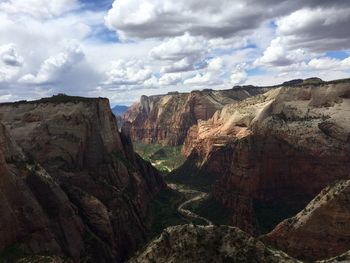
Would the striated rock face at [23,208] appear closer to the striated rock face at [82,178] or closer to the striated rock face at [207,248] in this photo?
the striated rock face at [82,178]

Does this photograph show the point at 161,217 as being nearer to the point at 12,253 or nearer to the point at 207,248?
the point at 12,253

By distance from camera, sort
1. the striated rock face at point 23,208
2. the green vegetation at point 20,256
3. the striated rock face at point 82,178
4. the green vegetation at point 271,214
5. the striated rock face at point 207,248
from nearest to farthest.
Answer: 1. the striated rock face at point 207,248
2. the green vegetation at point 20,256
3. the striated rock face at point 23,208
4. the striated rock face at point 82,178
5. the green vegetation at point 271,214

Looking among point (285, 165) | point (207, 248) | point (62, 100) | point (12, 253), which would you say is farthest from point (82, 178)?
point (207, 248)

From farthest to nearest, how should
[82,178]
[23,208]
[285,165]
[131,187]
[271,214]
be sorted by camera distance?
[131,187]
[285,165]
[271,214]
[82,178]
[23,208]

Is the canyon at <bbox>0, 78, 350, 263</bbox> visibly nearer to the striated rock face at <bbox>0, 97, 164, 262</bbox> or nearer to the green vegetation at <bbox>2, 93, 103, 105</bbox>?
the striated rock face at <bbox>0, 97, 164, 262</bbox>

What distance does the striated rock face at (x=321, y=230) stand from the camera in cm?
8719

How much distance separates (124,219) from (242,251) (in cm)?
9020

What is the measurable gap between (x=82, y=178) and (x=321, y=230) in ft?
259

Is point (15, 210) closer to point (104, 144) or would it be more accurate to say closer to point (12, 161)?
point (12, 161)

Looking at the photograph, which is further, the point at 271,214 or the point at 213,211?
the point at 213,211

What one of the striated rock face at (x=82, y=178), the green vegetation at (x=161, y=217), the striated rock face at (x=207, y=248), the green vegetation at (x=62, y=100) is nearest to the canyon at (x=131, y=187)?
the striated rock face at (x=82, y=178)

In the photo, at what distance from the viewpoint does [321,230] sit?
8988cm

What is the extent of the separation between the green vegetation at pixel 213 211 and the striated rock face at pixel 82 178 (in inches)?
807

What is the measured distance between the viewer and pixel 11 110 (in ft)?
534
